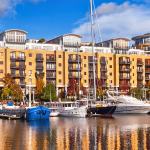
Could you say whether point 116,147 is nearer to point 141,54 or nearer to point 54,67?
point 54,67

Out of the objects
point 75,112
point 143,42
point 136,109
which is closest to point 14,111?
point 75,112

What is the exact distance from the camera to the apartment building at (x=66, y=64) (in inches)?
3649

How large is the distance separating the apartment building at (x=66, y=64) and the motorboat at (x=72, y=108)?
896 inches

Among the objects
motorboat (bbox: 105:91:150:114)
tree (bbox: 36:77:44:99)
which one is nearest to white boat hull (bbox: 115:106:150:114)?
motorboat (bbox: 105:91:150:114)

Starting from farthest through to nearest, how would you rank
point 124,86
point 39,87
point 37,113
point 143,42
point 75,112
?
point 143,42, point 124,86, point 39,87, point 75,112, point 37,113

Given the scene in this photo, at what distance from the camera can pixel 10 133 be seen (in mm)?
38688

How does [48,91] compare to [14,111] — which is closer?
[14,111]

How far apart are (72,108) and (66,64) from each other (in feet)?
119

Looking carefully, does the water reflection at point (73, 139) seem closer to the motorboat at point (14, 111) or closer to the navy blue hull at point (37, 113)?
the navy blue hull at point (37, 113)

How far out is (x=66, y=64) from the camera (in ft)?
322

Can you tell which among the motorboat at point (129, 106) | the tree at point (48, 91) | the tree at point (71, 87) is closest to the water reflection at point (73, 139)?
the motorboat at point (129, 106)

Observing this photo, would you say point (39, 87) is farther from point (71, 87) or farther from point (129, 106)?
point (129, 106)

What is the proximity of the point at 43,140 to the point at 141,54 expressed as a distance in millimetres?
87518

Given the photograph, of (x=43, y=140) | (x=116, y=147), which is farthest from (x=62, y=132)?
(x=116, y=147)
